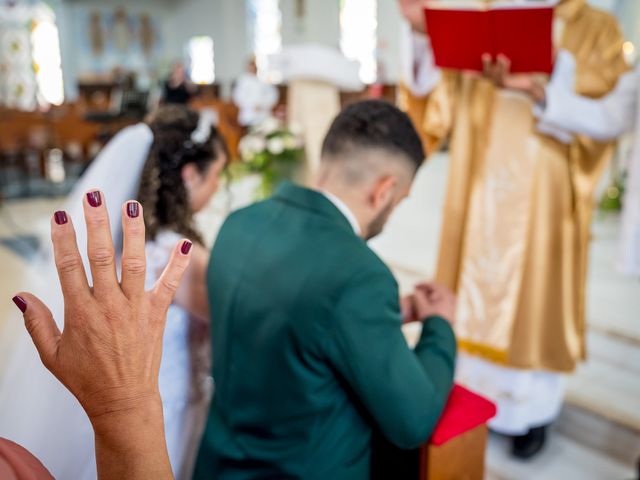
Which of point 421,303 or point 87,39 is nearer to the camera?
point 421,303

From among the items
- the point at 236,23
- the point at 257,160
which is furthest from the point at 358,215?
the point at 236,23

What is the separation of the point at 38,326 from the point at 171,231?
4.15 feet

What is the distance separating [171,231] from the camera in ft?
6.23

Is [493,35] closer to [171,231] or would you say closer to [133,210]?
[171,231]

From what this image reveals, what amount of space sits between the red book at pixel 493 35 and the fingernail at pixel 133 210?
5.36 ft

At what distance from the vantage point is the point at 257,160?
144 inches

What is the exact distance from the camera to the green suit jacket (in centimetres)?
129

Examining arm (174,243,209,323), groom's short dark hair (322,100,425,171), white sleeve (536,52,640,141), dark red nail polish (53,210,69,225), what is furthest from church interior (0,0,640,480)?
groom's short dark hair (322,100,425,171)

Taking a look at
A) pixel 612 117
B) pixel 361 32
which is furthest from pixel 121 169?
pixel 361 32

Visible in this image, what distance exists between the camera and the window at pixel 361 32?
48.3ft

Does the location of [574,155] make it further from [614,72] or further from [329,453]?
[329,453]

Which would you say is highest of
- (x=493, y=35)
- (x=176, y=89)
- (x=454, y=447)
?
(x=493, y=35)

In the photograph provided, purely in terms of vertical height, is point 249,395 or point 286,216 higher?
point 286,216

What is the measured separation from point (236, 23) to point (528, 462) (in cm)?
1709
